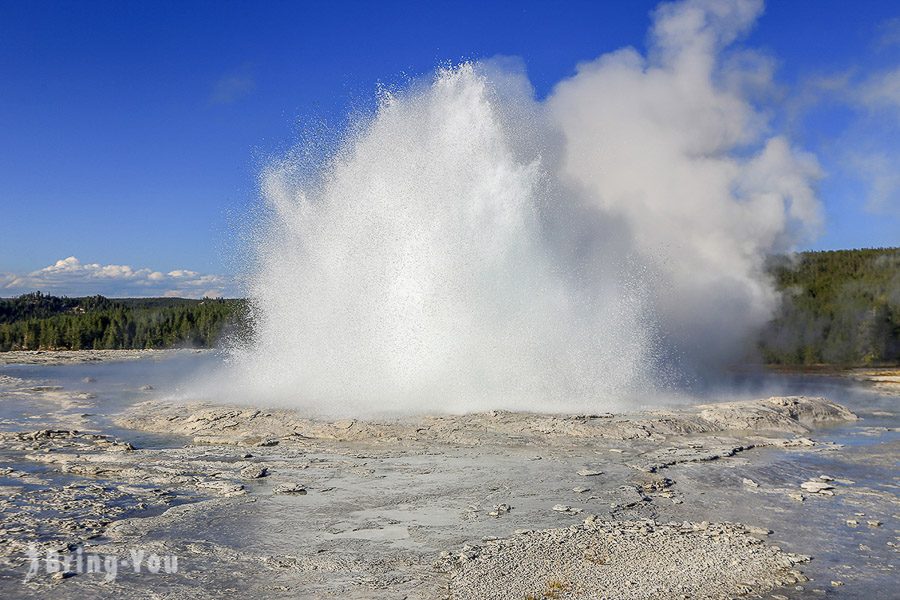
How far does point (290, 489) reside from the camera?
9.55m

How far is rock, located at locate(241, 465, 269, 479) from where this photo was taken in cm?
1019

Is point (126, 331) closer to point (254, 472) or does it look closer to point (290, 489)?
point (254, 472)

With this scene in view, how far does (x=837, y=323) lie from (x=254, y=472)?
4478 centimetres

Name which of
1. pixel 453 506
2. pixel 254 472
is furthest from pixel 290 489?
pixel 453 506

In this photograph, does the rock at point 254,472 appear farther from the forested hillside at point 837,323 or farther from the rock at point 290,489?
the forested hillside at point 837,323

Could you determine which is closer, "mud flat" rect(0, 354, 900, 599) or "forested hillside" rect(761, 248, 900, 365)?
"mud flat" rect(0, 354, 900, 599)

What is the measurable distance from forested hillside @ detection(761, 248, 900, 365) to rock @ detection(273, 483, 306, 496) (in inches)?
1553

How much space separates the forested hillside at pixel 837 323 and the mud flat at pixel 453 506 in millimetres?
30794

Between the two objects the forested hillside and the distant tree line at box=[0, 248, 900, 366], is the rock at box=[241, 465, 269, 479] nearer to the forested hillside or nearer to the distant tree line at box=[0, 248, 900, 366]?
the distant tree line at box=[0, 248, 900, 366]

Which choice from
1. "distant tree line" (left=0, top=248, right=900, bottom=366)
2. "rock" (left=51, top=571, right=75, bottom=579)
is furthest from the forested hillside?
"rock" (left=51, top=571, right=75, bottom=579)

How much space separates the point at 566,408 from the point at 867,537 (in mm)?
7983

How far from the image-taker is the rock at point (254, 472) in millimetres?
10188

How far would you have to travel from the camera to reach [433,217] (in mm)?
17484

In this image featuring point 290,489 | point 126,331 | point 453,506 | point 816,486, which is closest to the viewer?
point 453,506
